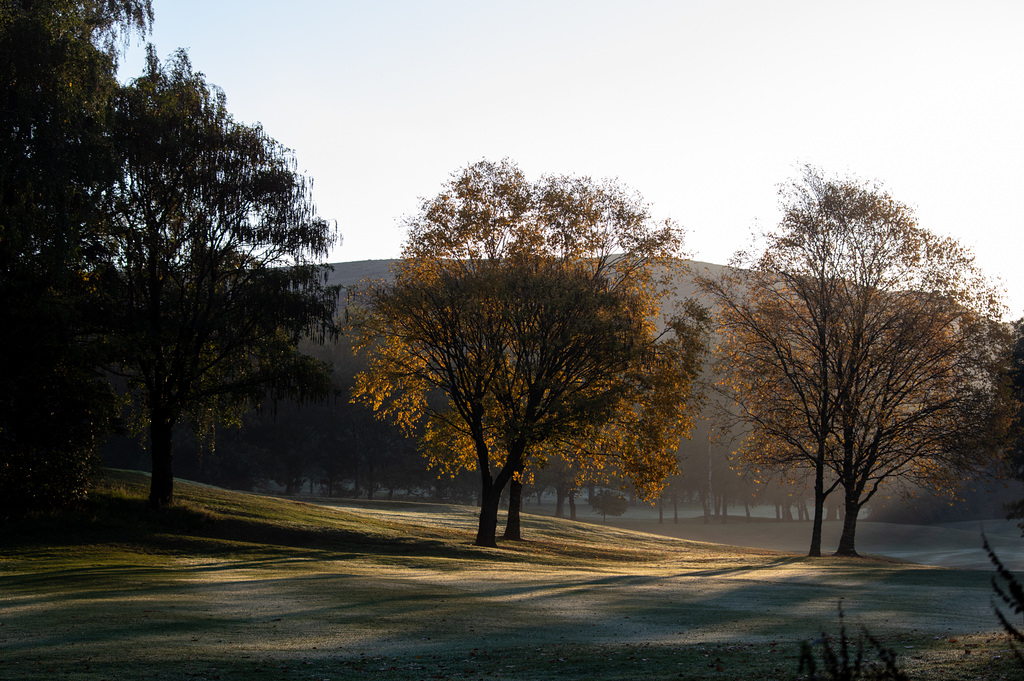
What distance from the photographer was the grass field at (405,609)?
9734mm

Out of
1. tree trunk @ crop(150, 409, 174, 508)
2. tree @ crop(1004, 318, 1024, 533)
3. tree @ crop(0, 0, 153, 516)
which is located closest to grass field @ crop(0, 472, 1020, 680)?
tree trunk @ crop(150, 409, 174, 508)

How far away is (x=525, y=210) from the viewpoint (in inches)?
1352

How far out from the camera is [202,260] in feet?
101

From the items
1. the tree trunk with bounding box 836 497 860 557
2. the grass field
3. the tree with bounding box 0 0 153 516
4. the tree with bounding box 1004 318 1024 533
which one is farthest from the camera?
the tree with bounding box 1004 318 1024 533

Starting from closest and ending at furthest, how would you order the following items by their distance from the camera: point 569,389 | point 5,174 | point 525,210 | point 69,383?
1. point 5,174
2. point 69,383
3. point 569,389
4. point 525,210

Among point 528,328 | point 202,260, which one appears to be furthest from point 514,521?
point 202,260

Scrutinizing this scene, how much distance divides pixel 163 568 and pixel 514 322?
1504cm

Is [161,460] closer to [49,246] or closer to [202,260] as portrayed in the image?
[202,260]

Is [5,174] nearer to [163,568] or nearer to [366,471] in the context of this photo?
[163,568]

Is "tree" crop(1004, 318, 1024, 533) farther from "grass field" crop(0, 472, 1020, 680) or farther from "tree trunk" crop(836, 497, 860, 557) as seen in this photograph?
"grass field" crop(0, 472, 1020, 680)

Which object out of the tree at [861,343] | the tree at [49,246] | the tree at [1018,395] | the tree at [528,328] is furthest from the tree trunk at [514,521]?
the tree at [1018,395]

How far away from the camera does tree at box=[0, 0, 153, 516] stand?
80.9ft

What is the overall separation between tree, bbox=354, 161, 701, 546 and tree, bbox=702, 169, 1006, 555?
457 centimetres

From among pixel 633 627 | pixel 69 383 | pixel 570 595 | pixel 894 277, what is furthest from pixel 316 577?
pixel 894 277
